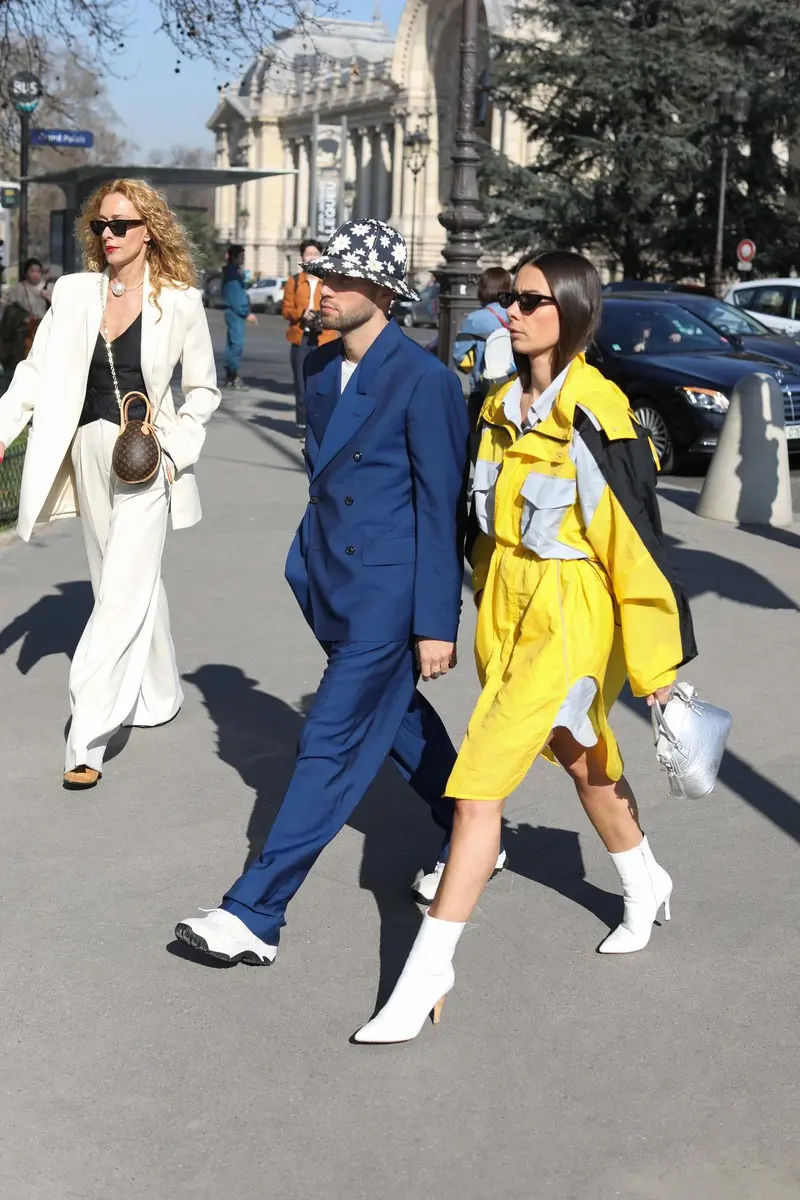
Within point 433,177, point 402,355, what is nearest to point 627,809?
point 402,355

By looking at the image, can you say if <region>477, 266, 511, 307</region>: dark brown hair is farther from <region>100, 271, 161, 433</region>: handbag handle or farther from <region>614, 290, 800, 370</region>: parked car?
<region>614, 290, 800, 370</region>: parked car

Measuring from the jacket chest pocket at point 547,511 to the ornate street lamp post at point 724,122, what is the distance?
106ft

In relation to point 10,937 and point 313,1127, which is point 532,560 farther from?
point 10,937

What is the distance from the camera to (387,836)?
5035 millimetres

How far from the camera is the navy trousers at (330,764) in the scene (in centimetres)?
392

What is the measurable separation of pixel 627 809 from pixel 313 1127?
1.21m

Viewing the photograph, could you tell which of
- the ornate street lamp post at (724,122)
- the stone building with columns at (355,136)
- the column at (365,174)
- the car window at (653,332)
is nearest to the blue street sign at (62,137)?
the car window at (653,332)

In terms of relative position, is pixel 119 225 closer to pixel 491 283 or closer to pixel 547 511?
pixel 547 511

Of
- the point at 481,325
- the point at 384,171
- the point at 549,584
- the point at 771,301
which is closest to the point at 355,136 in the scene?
the point at 384,171

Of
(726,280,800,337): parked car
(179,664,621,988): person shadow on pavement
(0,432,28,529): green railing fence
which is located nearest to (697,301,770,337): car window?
(726,280,800,337): parked car

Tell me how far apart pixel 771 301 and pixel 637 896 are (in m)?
20.9

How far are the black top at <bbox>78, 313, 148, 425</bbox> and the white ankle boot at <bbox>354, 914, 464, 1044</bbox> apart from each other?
247 centimetres

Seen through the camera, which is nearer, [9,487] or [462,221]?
[9,487]

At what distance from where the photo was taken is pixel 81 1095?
11.0 ft
